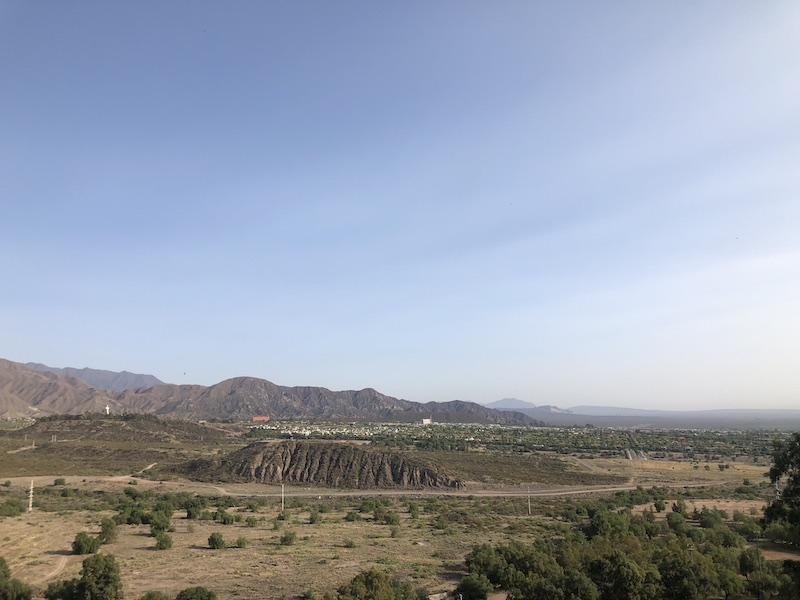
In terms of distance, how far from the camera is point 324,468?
98000 mm

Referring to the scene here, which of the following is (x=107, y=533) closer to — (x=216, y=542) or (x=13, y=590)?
(x=216, y=542)

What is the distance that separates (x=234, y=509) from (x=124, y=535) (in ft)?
57.1

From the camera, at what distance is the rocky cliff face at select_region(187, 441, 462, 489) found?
9119 centimetres

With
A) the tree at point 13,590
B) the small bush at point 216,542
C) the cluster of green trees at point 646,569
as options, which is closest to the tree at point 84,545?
the small bush at point 216,542

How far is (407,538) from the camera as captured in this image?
4866 cm

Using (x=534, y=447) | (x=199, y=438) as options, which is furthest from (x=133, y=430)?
(x=534, y=447)

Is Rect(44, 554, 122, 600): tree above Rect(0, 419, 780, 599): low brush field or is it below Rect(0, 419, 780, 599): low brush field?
above

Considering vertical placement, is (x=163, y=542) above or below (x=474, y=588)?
below

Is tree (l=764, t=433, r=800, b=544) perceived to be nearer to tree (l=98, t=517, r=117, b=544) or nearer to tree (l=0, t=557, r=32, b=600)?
tree (l=0, t=557, r=32, b=600)

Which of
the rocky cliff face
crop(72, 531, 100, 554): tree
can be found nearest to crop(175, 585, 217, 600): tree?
crop(72, 531, 100, 554): tree

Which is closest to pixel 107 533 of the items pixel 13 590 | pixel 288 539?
pixel 288 539

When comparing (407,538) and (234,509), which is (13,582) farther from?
(234,509)

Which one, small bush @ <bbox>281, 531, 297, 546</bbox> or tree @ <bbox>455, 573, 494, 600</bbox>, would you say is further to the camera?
small bush @ <bbox>281, 531, 297, 546</bbox>

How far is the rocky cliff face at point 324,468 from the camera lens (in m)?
91.2
